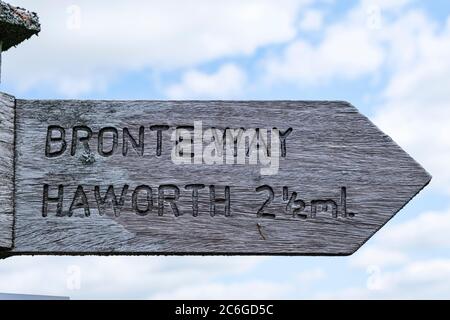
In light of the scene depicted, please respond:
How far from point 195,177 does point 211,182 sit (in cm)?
5

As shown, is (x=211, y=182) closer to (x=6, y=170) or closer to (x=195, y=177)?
(x=195, y=177)

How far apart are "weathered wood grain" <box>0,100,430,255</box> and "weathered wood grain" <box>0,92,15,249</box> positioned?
0.07 feet

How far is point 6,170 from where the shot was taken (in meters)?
2.28

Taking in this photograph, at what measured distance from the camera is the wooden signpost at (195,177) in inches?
87.9

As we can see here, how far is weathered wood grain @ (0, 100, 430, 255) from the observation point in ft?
7.31

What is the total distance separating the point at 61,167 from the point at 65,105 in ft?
0.62

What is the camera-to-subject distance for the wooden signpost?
2232mm

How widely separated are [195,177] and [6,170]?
A: 531 millimetres

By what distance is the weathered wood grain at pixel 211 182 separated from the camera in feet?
7.31

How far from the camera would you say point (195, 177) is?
7.46 feet

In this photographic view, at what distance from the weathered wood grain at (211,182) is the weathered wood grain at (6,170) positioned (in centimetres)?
2

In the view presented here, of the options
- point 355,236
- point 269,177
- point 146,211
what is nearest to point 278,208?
point 269,177

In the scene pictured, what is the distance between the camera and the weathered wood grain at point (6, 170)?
2232 millimetres

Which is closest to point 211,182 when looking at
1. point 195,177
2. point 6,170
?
point 195,177
